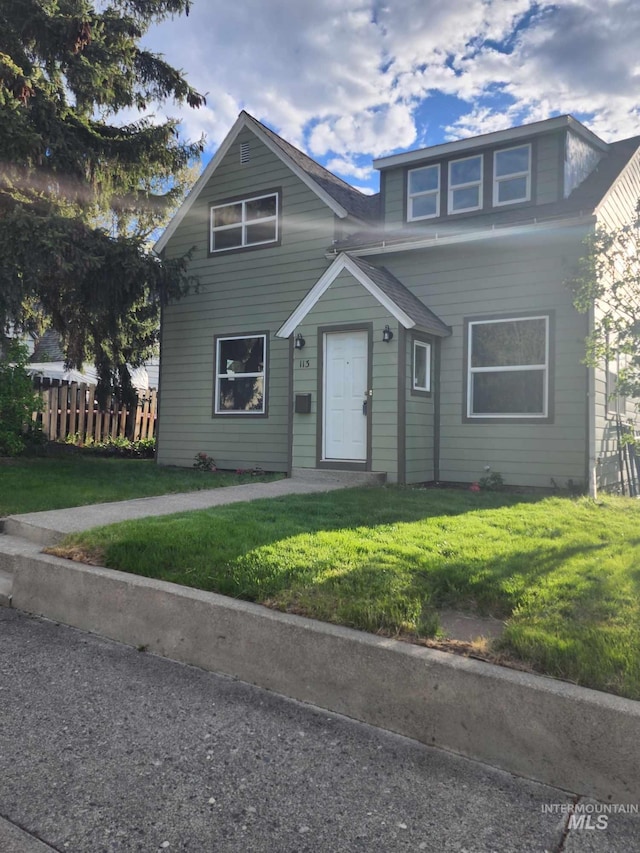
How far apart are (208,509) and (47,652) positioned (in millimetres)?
2817

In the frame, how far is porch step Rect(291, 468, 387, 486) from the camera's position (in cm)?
883

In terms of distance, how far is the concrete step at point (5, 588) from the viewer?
14.9 ft

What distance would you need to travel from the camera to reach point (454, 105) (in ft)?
34.3

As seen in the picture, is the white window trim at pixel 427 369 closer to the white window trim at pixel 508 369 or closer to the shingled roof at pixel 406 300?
the shingled roof at pixel 406 300

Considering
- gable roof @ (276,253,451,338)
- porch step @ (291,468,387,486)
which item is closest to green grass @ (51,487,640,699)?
porch step @ (291,468,387,486)

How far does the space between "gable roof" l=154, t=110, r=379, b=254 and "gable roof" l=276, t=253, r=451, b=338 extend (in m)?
1.91

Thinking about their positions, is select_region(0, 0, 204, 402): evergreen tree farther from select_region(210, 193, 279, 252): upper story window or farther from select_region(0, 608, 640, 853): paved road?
select_region(0, 608, 640, 853): paved road

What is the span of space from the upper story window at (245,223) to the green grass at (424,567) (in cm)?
694

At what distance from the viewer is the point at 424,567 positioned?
4121 millimetres

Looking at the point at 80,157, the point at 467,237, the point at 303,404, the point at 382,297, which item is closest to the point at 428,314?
the point at 382,297

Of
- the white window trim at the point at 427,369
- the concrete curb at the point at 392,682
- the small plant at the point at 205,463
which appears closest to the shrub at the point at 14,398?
the small plant at the point at 205,463

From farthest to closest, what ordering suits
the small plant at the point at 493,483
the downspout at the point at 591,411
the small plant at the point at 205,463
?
the small plant at the point at 205,463, the small plant at the point at 493,483, the downspout at the point at 591,411

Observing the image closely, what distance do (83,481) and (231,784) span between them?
725 cm

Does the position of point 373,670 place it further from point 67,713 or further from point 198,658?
point 67,713
